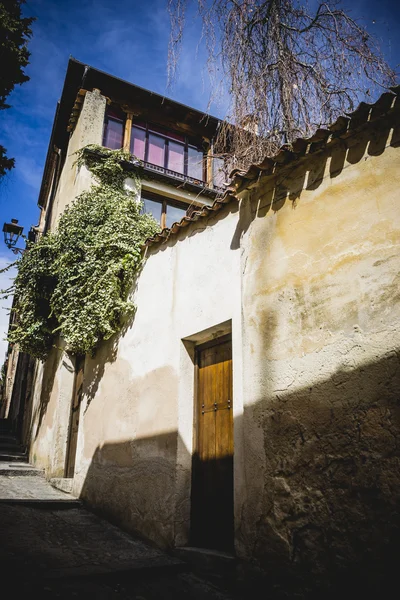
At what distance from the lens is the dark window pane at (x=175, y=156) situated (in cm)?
1148

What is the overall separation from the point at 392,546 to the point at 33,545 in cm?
306

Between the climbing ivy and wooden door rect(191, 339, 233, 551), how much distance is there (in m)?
1.88

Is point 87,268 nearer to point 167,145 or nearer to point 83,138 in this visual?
point 83,138

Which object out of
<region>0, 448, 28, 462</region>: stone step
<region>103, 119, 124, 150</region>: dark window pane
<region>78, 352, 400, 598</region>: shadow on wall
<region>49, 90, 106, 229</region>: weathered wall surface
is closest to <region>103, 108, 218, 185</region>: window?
<region>103, 119, 124, 150</region>: dark window pane

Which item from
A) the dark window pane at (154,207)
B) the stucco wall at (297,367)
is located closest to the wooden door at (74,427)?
the stucco wall at (297,367)

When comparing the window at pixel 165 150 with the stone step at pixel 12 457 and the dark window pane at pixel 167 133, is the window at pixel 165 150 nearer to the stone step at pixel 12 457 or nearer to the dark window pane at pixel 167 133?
the dark window pane at pixel 167 133

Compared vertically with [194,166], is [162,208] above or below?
below

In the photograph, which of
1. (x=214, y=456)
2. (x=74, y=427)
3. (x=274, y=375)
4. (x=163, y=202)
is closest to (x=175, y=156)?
(x=163, y=202)

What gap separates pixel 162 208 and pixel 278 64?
532 centimetres

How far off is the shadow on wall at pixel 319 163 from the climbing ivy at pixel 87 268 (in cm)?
248

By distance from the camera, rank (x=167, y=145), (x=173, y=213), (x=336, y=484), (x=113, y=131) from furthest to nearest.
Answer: (x=167, y=145) < (x=113, y=131) < (x=173, y=213) < (x=336, y=484)

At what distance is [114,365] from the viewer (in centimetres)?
578

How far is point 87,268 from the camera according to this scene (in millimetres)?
6461

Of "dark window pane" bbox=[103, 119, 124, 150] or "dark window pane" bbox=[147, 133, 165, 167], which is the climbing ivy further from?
"dark window pane" bbox=[147, 133, 165, 167]
